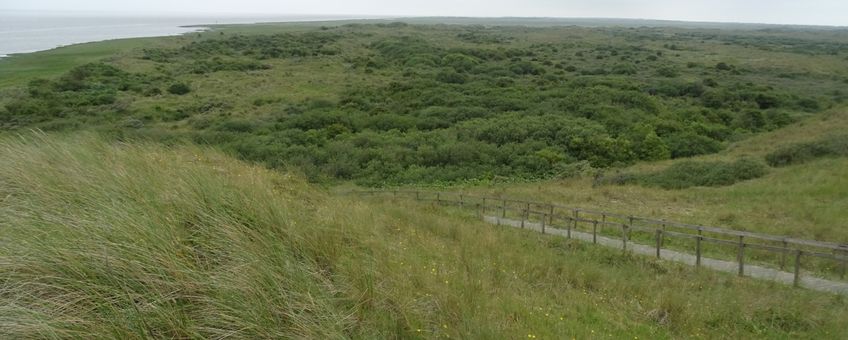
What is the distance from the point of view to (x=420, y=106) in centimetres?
4403

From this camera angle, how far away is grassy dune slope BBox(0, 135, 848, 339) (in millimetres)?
3635

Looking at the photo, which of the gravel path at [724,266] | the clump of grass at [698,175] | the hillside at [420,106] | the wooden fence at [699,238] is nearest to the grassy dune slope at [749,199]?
the clump of grass at [698,175]

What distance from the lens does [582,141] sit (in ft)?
109

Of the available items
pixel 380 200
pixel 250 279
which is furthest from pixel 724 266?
pixel 380 200

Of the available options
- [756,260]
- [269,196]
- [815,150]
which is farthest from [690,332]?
[815,150]

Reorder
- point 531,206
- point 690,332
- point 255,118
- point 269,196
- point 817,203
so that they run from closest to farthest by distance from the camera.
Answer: point 269,196 < point 690,332 < point 817,203 < point 531,206 < point 255,118

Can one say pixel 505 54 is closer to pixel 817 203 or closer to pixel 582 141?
pixel 582 141

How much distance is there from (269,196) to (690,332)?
528 cm

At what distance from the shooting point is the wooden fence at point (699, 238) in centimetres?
1055

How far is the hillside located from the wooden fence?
285 inches

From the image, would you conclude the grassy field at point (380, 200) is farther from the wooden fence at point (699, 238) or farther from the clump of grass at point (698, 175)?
the wooden fence at point (699, 238)

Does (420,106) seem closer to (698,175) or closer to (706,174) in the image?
(698,175)

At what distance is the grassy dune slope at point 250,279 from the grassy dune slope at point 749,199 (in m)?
8.32

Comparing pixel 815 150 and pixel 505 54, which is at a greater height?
pixel 505 54
